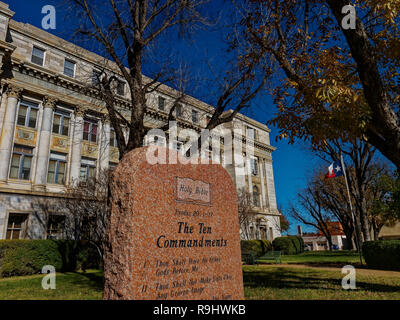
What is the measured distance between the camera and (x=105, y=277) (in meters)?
3.42

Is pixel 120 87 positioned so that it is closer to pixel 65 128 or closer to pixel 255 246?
pixel 65 128

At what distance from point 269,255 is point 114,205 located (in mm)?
18407

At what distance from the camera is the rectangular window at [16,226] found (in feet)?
58.2

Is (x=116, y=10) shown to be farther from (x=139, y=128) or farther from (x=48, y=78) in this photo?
(x=48, y=78)

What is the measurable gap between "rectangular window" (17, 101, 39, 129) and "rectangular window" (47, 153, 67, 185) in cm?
270

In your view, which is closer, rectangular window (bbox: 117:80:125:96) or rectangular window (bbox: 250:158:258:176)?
rectangular window (bbox: 117:80:125:96)

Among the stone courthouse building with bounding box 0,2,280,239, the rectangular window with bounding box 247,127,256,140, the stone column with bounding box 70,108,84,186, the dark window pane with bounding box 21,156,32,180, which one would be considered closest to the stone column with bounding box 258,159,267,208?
the rectangular window with bounding box 247,127,256,140

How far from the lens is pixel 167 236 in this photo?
367cm

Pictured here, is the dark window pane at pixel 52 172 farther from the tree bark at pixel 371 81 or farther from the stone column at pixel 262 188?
the stone column at pixel 262 188

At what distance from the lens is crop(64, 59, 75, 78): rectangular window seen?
73.3 ft

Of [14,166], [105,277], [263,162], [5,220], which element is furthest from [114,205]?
[263,162]

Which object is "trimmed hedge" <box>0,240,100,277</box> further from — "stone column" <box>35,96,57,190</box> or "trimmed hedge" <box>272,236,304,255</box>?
"trimmed hedge" <box>272,236,304,255</box>

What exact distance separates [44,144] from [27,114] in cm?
252

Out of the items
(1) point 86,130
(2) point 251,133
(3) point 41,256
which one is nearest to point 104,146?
(1) point 86,130
